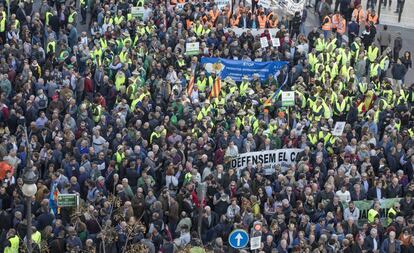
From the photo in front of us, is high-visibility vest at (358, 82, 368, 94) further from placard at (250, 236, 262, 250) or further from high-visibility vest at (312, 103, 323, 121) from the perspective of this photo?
placard at (250, 236, 262, 250)

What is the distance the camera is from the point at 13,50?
33.5m

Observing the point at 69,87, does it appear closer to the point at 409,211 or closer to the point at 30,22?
the point at 30,22

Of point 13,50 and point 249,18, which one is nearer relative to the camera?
point 13,50

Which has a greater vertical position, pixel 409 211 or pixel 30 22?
pixel 30 22

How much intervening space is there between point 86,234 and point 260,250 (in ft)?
12.3

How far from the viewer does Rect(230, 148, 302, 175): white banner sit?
30.0 metres

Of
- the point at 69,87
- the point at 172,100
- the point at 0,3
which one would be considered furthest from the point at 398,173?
the point at 0,3

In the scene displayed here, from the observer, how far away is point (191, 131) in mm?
30500

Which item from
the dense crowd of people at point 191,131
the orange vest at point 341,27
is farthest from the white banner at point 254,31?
the orange vest at point 341,27

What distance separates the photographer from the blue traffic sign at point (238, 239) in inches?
1000

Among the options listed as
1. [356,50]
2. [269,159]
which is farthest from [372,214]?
[356,50]

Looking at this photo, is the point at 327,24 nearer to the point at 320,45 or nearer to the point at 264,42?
the point at 320,45

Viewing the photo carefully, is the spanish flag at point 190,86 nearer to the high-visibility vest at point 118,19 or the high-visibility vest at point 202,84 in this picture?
the high-visibility vest at point 202,84

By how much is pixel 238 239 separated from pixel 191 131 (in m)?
5.60
